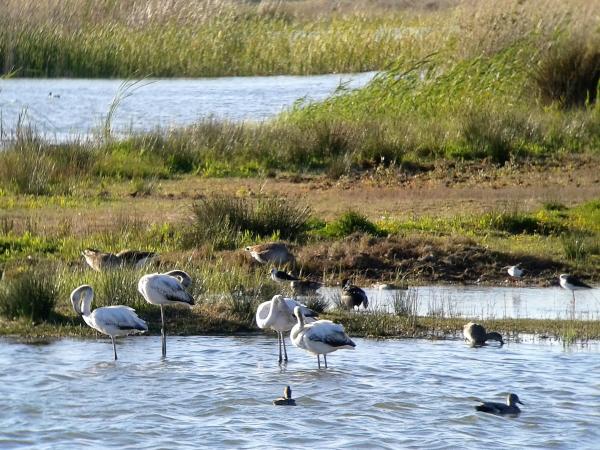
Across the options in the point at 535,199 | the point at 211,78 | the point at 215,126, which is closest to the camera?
the point at 535,199

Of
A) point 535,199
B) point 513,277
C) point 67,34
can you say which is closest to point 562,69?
point 535,199

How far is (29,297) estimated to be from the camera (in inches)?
470

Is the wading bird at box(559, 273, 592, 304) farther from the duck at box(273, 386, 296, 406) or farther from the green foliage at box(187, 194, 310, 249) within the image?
the duck at box(273, 386, 296, 406)

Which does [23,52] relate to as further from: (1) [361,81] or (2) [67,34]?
(1) [361,81]

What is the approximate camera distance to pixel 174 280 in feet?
36.6

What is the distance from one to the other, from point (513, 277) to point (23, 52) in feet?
Answer: 70.8

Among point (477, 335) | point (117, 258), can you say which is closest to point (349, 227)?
point (117, 258)

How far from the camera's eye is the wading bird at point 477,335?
11.5 metres

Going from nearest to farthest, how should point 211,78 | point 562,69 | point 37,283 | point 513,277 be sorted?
1. point 37,283
2. point 513,277
3. point 562,69
4. point 211,78

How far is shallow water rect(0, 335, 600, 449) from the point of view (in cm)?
957

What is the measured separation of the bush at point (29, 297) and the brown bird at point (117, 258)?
134cm

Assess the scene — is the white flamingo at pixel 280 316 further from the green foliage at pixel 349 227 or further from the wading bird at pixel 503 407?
the green foliage at pixel 349 227

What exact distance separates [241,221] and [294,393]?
5850mm

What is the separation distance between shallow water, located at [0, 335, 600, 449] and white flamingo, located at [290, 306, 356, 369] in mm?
327
